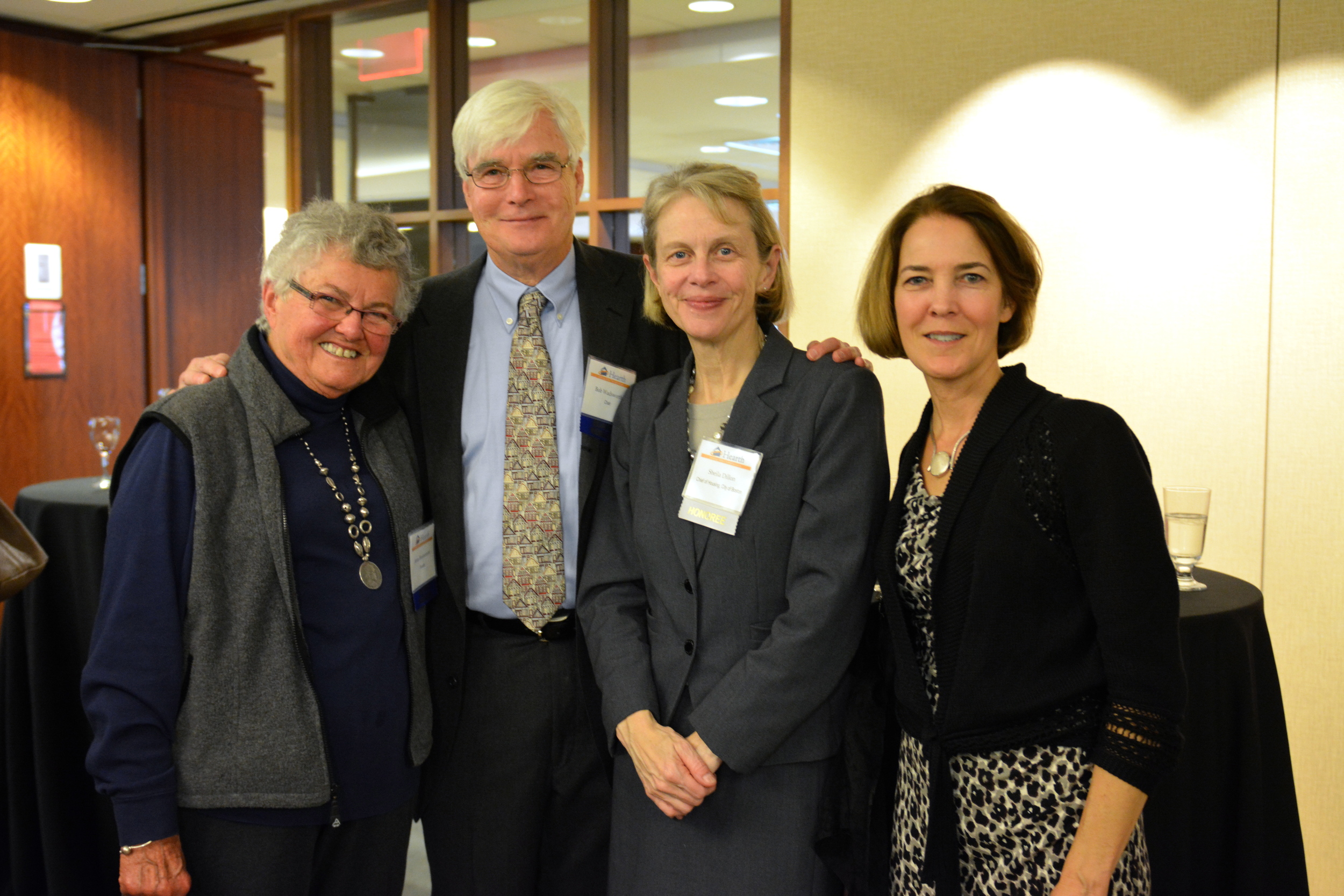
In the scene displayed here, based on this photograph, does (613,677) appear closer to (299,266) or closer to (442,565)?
(442,565)

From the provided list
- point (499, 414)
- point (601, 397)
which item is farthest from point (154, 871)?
point (601, 397)

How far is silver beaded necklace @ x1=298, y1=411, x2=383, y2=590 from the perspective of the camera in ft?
5.96

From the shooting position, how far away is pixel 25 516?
3783mm

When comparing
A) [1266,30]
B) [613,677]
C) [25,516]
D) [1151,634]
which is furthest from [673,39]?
[1151,634]

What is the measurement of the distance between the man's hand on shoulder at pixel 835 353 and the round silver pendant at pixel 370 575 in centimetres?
86

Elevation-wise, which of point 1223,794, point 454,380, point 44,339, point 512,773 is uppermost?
point 44,339

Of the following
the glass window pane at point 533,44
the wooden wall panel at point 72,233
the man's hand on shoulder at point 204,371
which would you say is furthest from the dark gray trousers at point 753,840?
the wooden wall panel at point 72,233

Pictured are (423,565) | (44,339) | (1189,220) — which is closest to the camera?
(423,565)

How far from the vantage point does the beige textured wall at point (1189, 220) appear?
3395 millimetres

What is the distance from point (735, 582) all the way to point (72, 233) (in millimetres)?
5921

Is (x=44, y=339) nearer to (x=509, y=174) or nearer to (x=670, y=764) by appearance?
(x=509, y=174)

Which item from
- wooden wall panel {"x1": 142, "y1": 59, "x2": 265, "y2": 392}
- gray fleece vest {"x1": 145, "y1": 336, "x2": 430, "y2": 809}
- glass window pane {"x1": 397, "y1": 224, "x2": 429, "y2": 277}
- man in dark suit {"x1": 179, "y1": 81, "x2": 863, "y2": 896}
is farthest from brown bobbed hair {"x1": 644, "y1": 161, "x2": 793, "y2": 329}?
wooden wall panel {"x1": 142, "y1": 59, "x2": 265, "y2": 392}

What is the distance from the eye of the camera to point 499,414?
2.18 metres

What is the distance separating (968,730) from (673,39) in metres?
3.97
